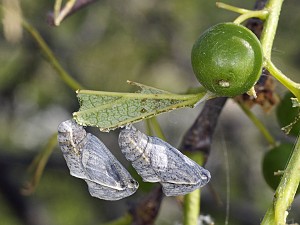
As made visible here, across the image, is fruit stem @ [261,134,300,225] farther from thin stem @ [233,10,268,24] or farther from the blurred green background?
the blurred green background

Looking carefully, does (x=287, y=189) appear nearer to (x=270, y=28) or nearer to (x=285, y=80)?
(x=285, y=80)

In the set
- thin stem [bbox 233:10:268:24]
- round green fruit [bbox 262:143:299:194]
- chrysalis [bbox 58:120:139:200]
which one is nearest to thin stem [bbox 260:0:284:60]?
thin stem [bbox 233:10:268:24]

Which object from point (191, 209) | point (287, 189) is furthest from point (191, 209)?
point (287, 189)

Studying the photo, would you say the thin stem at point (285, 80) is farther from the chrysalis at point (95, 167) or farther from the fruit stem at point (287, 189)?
the chrysalis at point (95, 167)

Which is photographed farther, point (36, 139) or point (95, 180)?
point (36, 139)

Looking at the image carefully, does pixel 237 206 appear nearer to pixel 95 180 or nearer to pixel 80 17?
pixel 80 17

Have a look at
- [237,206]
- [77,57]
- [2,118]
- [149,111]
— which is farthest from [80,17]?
[149,111]
